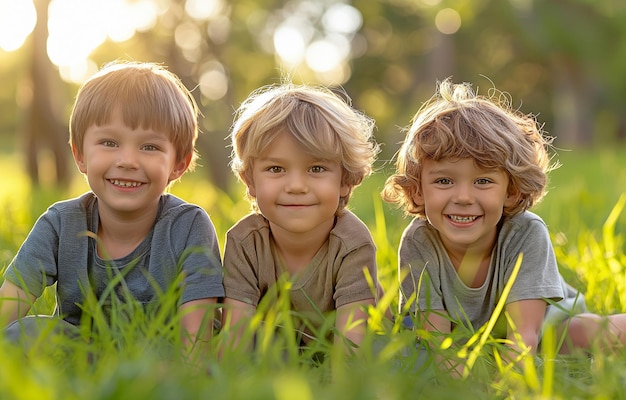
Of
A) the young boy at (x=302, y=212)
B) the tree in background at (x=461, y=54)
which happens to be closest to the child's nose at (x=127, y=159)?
the young boy at (x=302, y=212)

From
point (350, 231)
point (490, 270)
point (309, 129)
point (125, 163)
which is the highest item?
point (309, 129)

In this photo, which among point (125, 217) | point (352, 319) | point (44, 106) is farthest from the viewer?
point (44, 106)

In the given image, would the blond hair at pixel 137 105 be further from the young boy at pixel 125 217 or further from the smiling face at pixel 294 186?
the smiling face at pixel 294 186

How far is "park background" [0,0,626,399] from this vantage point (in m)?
2.02

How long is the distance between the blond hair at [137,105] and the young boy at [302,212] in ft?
0.62

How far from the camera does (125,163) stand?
252 centimetres

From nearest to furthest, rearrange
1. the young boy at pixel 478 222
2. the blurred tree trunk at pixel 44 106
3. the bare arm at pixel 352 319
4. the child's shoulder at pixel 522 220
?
the bare arm at pixel 352 319, the young boy at pixel 478 222, the child's shoulder at pixel 522 220, the blurred tree trunk at pixel 44 106

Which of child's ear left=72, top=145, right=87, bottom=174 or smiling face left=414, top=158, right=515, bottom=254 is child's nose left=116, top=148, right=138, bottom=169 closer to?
child's ear left=72, top=145, right=87, bottom=174

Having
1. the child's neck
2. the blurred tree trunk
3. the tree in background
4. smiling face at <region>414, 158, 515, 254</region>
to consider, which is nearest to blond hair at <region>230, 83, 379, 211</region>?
smiling face at <region>414, 158, 515, 254</region>

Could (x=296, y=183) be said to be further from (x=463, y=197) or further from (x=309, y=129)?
(x=463, y=197)

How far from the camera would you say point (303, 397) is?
117cm

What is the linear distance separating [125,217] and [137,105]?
0.39m

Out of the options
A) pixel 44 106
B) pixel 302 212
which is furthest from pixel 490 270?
pixel 44 106

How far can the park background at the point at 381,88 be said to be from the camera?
2016 millimetres
